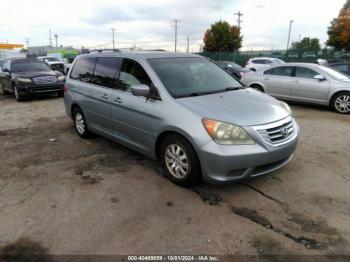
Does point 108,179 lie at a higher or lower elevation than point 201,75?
lower

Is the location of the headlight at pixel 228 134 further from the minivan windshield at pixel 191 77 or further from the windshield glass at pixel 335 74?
the windshield glass at pixel 335 74

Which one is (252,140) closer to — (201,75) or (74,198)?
(201,75)

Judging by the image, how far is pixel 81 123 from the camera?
6195mm

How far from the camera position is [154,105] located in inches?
164

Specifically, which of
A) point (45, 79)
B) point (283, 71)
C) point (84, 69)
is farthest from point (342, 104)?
point (45, 79)

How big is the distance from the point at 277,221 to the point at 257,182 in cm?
93

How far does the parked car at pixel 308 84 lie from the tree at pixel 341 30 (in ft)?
114

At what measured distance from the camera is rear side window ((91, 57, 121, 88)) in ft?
16.6

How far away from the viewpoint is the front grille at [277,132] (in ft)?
12.0

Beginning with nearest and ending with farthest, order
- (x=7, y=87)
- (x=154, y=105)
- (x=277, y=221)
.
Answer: (x=277, y=221), (x=154, y=105), (x=7, y=87)

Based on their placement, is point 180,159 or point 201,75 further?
point 201,75

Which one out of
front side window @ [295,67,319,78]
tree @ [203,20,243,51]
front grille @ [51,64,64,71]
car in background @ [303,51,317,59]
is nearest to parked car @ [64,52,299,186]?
front side window @ [295,67,319,78]

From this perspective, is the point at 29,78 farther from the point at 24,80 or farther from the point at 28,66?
the point at 28,66

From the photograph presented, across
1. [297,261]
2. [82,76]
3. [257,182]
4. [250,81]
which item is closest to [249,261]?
[297,261]
